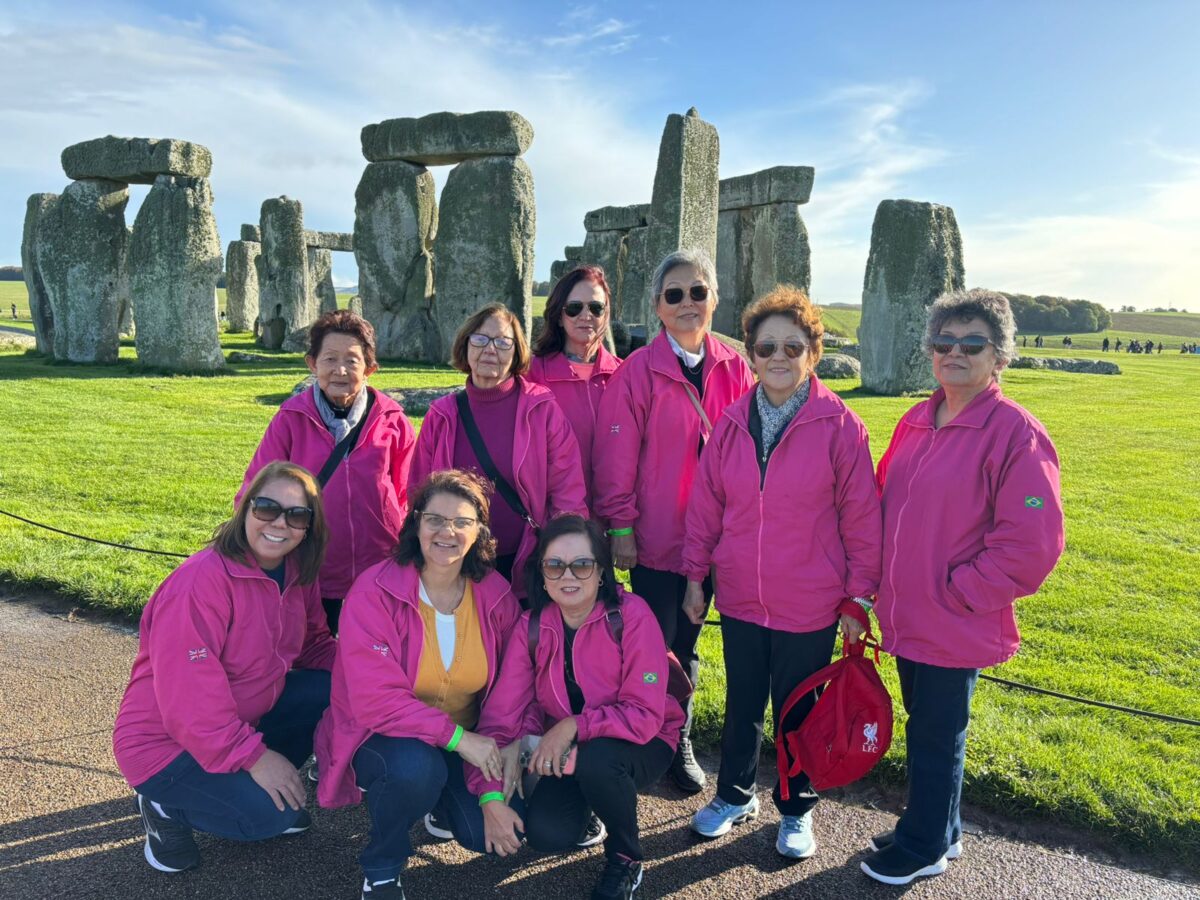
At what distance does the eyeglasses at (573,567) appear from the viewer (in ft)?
9.29

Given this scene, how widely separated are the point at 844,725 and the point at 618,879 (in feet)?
2.80

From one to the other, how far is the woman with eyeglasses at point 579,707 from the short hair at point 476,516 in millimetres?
179

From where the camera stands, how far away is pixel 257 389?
38.1ft

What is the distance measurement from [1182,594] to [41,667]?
19.8ft

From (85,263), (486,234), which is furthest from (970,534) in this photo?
(85,263)

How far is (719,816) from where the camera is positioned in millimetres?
3008

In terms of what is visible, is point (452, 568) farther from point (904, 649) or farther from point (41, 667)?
point (41, 667)

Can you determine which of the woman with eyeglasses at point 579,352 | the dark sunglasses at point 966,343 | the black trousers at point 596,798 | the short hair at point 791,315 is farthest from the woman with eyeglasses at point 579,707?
the dark sunglasses at point 966,343

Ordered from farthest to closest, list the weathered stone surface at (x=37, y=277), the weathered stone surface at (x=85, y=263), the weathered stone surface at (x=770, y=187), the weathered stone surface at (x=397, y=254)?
1. the weathered stone surface at (x=770, y=187)
2. the weathered stone surface at (x=397, y=254)
3. the weathered stone surface at (x=37, y=277)
4. the weathered stone surface at (x=85, y=263)

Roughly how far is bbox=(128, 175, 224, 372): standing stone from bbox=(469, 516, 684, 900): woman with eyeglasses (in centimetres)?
1162

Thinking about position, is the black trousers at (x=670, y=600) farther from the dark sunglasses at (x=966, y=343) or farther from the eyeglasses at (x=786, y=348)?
the dark sunglasses at (x=966, y=343)

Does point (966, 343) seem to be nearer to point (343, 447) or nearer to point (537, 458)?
point (537, 458)

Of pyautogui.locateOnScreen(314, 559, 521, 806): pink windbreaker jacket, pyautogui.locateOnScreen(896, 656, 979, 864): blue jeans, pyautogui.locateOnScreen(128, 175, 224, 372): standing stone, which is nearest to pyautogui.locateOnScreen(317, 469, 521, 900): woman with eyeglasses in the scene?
pyautogui.locateOnScreen(314, 559, 521, 806): pink windbreaker jacket

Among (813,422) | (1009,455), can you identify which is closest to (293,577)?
(813,422)
